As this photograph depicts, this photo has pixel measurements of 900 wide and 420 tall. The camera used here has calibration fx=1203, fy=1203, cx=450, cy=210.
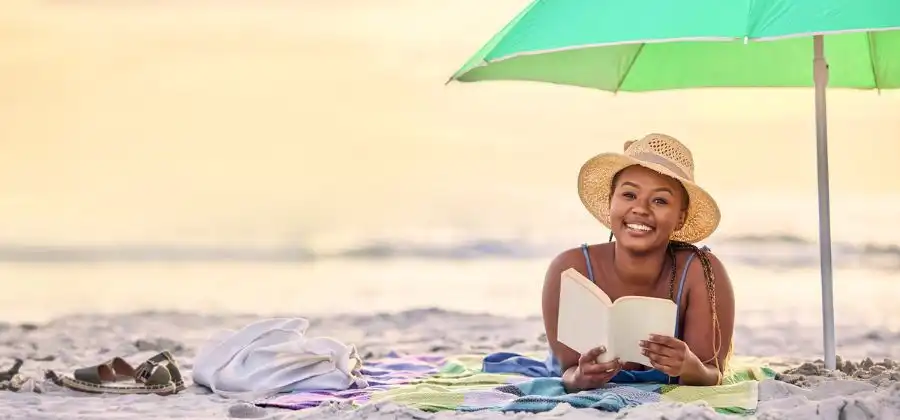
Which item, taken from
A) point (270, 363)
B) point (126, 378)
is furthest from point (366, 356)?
point (126, 378)

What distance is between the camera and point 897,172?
12.7 meters

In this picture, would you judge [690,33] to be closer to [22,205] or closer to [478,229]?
[478,229]

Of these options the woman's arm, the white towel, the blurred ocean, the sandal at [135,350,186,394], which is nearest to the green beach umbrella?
the woman's arm

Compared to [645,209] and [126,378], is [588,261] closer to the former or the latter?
[645,209]

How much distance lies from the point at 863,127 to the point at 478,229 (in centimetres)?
429

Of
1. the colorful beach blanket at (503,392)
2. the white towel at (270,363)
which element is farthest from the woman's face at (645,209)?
the white towel at (270,363)

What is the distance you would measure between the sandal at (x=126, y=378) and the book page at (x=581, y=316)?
4.46ft

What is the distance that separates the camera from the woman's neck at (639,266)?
12.3ft

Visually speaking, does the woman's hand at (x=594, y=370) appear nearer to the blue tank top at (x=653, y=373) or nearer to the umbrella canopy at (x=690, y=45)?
the blue tank top at (x=653, y=373)

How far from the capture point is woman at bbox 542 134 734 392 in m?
3.66

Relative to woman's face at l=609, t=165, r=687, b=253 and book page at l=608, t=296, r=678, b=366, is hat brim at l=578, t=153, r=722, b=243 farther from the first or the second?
book page at l=608, t=296, r=678, b=366

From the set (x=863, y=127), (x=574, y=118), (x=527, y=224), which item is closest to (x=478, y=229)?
(x=527, y=224)

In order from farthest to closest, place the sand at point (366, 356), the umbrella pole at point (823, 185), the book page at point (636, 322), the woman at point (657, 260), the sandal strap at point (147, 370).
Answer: the sandal strap at point (147, 370) → the umbrella pole at point (823, 185) → the woman at point (657, 260) → the book page at point (636, 322) → the sand at point (366, 356)

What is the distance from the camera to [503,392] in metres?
3.73
